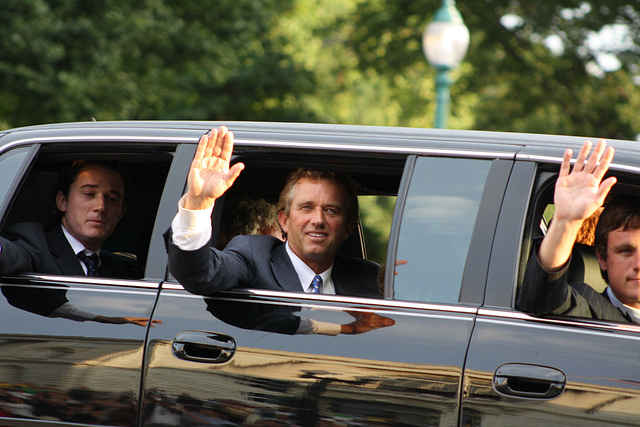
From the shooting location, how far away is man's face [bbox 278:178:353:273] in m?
3.82

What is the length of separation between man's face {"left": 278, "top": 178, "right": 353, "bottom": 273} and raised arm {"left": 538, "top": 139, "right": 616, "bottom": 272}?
3.89 feet

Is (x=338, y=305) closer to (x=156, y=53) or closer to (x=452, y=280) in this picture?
(x=452, y=280)

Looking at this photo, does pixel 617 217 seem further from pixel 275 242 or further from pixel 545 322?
pixel 275 242

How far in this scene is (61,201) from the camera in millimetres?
4402

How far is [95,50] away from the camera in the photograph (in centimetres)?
1559

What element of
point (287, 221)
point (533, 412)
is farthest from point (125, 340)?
point (533, 412)

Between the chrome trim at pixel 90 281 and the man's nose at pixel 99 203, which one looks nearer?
the chrome trim at pixel 90 281

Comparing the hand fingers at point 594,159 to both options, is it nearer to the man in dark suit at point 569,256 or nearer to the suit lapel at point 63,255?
the man in dark suit at point 569,256

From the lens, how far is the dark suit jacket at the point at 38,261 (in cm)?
339

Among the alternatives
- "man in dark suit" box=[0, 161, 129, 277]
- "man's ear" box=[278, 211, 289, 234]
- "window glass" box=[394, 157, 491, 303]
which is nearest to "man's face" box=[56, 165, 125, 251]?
"man in dark suit" box=[0, 161, 129, 277]

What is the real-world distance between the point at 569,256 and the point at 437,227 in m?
0.49

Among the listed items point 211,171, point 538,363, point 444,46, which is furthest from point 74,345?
point 444,46

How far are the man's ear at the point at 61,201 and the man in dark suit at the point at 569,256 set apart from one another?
8.19ft

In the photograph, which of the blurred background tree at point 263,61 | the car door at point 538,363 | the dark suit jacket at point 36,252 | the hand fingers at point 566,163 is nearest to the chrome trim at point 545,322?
the car door at point 538,363
